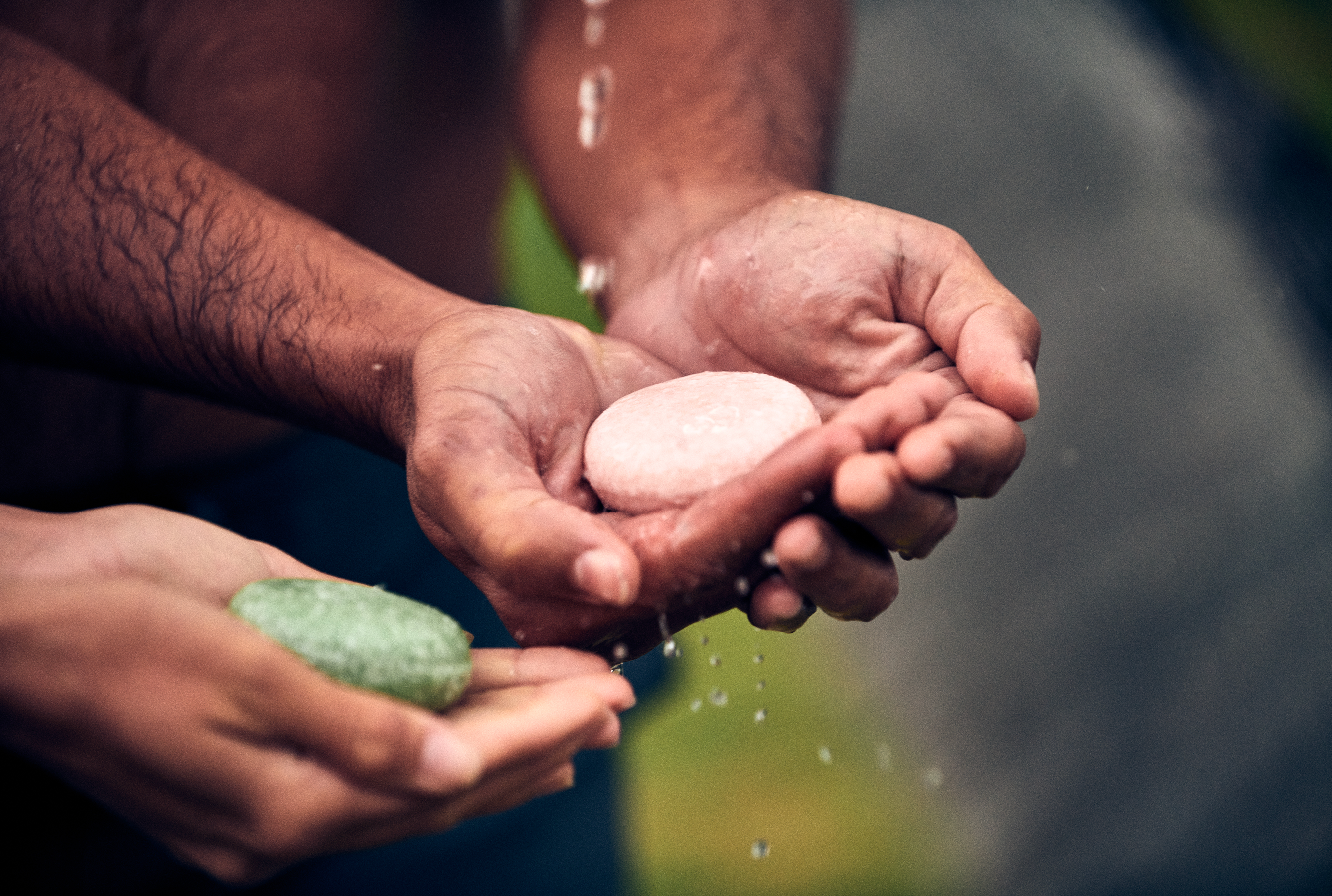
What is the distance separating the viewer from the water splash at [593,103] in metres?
1.28

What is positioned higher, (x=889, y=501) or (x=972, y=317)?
(x=972, y=317)

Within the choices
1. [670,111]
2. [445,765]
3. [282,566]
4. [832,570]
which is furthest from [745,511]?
[670,111]

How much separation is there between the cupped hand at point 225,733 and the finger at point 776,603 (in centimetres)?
18

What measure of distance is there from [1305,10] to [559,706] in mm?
1100

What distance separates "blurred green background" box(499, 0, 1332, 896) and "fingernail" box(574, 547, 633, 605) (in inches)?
34.7

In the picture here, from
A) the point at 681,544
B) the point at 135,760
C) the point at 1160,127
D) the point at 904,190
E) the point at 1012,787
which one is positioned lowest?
the point at 1012,787

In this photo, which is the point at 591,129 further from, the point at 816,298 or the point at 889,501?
the point at 889,501

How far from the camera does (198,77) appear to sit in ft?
3.61

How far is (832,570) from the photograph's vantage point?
0.55 m

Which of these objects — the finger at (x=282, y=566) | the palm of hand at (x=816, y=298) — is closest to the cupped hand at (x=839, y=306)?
the palm of hand at (x=816, y=298)

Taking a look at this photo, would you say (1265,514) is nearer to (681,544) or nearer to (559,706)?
(681,544)

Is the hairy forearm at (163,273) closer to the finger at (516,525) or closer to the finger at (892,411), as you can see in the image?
the finger at (516,525)

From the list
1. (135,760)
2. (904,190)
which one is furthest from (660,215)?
(135,760)

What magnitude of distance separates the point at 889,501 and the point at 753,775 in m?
1.15
